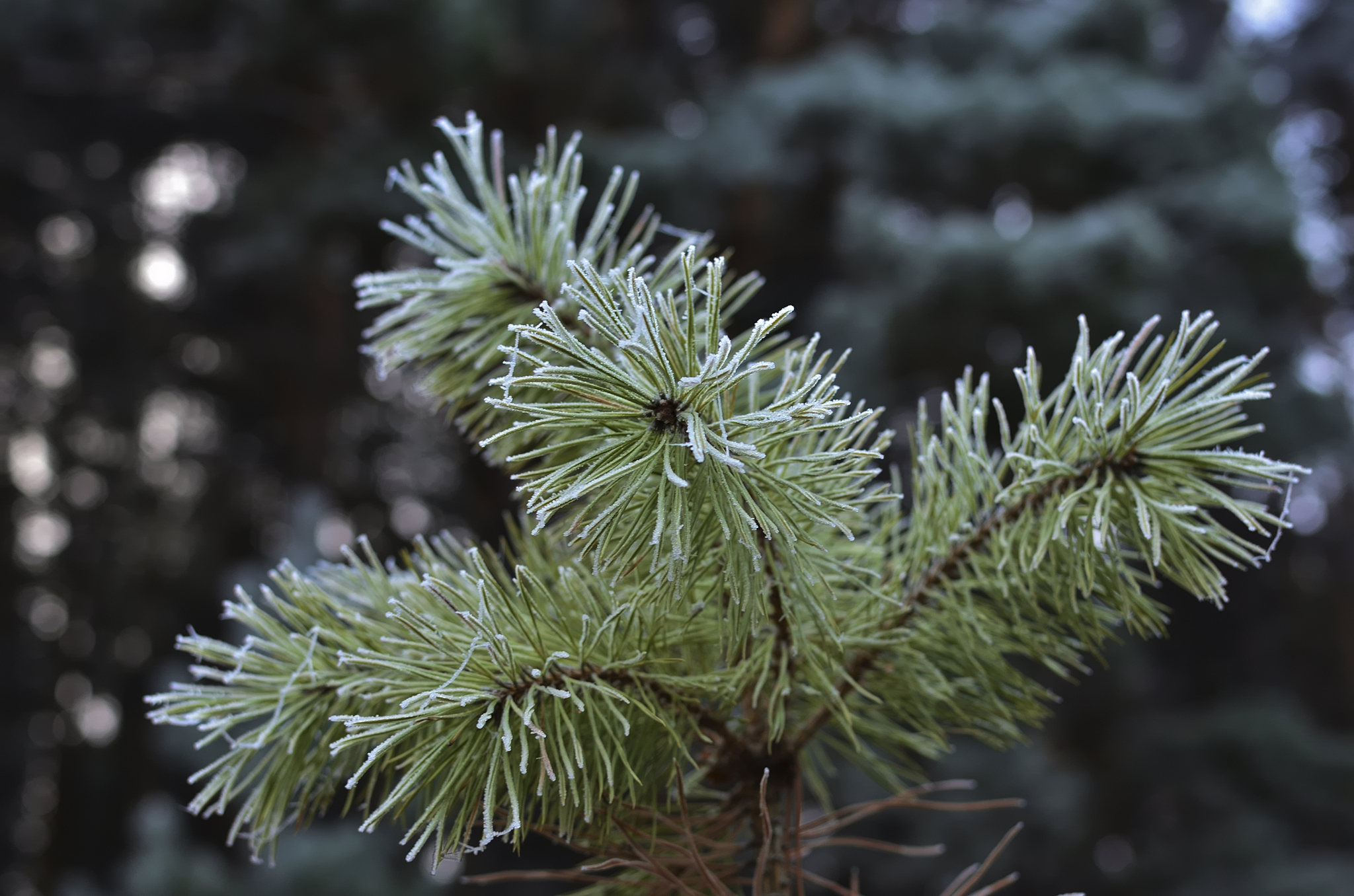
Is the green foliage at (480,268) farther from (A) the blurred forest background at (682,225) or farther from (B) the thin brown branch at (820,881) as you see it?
(A) the blurred forest background at (682,225)

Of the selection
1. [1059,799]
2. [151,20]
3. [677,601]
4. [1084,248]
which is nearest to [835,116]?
[1084,248]

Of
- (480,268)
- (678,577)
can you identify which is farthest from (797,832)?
(480,268)

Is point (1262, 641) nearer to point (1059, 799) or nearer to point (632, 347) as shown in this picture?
point (1059, 799)

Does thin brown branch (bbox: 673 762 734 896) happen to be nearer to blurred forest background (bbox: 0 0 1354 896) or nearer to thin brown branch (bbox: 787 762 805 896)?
thin brown branch (bbox: 787 762 805 896)

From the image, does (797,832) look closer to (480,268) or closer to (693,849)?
(693,849)

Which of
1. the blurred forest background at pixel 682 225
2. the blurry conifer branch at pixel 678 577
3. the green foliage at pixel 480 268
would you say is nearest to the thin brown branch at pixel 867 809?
the blurry conifer branch at pixel 678 577

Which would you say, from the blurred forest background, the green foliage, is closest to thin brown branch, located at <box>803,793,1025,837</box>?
the green foliage
